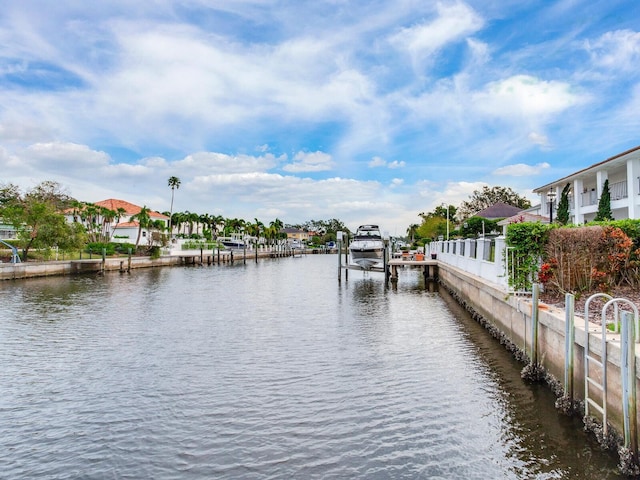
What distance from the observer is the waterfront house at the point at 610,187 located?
24859mm

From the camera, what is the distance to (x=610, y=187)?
28234 millimetres

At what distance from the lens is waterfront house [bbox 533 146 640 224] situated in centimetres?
2486

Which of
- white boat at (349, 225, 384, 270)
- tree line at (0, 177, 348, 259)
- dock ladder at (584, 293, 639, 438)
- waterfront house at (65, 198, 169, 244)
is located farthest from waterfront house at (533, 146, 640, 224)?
waterfront house at (65, 198, 169, 244)

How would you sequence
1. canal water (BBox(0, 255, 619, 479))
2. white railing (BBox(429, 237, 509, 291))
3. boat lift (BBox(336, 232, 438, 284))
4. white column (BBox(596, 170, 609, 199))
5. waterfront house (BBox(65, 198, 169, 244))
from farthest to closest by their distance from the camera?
waterfront house (BBox(65, 198, 169, 244)) < boat lift (BBox(336, 232, 438, 284)) < white column (BBox(596, 170, 609, 199)) < white railing (BBox(429, 237, 509, 291)) < canal water (BBox(0, 255, 619, 479))

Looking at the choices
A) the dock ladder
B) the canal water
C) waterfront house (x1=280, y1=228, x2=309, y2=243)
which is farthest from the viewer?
waterfront house (x1=280, y1=228, x2=309, y2=243)

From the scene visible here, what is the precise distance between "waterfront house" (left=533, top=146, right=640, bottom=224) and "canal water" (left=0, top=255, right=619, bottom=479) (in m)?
12.8

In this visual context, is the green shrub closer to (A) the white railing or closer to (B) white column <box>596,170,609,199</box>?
(A) the white railing

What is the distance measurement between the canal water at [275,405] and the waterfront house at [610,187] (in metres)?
12.8

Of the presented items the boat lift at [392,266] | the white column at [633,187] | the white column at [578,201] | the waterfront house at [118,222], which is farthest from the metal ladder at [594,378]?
the waterfront house at [118,222]

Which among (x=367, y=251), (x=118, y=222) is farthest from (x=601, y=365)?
(x=118, y=222)

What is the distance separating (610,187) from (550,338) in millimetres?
24431

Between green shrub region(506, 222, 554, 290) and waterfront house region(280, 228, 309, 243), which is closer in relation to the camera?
green shrub region(506, 222, 554, 290)

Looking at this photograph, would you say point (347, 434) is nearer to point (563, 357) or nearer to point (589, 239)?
point (563, 357)

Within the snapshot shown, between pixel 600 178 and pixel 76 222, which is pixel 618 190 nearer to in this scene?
pixel 600 178
